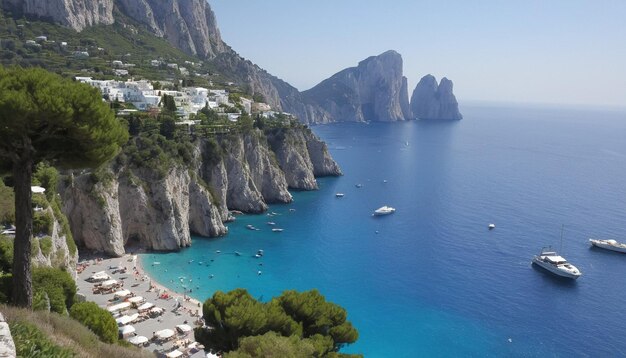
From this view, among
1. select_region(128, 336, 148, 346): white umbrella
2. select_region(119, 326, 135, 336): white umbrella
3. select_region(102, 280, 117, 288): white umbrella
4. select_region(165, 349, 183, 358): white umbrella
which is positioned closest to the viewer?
select_region(165, 349, 183, 358): white umbrella

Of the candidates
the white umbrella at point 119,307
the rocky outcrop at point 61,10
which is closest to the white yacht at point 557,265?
the white umbrella at point 119,307

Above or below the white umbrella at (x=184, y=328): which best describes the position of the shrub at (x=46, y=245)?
above

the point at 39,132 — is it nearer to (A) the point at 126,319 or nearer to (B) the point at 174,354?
(B) the point at 174,354

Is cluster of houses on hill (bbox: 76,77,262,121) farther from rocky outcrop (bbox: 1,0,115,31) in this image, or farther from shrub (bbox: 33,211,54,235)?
shrub (bbox: 33,211,54,235)

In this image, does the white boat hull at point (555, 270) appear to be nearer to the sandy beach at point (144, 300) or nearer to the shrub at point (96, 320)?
the sandy beach at point (144, 300)

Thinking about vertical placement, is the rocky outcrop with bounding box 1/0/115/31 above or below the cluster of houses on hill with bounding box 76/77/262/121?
above

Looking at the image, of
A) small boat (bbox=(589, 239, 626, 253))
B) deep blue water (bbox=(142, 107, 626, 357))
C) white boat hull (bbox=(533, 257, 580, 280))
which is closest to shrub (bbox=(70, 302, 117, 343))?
deep blue water (bbox=(142, 107, 626, 357))

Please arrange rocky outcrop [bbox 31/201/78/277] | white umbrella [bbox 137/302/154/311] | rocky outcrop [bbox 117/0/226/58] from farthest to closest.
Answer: rocky outcrop [bbox 117/0/226/58] < white umbrella [bbox 137/302/154/311] < rocky outcrop [bbox 31/201/78/277]

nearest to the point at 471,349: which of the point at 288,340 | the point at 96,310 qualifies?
the point at 288,340
